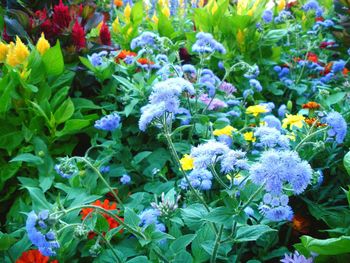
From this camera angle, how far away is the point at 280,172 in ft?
3.48

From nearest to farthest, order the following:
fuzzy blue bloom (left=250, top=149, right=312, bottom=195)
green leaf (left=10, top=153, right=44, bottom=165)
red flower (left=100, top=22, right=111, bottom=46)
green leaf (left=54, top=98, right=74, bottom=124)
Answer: fuzzy blue bloom (left=250, top=149, right=312, bottom=195) → green leaf (left=10, top=153, right=44, bottom=165) → green leaf (left=54, top=98, right=74, bottom=124) → red flower (left=100, top=22, right=111, bottom=46)

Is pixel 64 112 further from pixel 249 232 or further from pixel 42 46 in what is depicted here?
pixel 249 232

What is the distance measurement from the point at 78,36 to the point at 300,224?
55.6 inches

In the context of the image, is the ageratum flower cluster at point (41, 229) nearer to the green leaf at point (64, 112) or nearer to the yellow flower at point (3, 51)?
the green leaf at point (64, 112)

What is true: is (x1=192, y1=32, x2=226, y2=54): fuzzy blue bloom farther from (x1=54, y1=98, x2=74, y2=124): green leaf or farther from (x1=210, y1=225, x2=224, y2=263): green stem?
(x1=210, y1=225, x2=224, y2=263): green stem

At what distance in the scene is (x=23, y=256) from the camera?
152cm

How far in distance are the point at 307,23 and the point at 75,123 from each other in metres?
2.09

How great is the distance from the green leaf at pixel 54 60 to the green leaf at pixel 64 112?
20 cm

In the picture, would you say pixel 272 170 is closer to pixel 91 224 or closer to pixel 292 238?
pixel 91 224

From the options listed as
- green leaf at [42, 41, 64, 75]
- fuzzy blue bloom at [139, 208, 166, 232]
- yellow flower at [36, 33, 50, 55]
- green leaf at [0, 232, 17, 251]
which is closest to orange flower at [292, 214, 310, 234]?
fuzzy blue bloom at [139, 208, 166, 232]

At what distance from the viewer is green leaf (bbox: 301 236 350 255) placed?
1.25 metres

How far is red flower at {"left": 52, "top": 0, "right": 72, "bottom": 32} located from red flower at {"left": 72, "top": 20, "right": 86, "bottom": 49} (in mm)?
53

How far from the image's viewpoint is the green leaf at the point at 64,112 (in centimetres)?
208

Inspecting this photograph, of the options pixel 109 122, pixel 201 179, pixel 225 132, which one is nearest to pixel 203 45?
pixel 225 132
